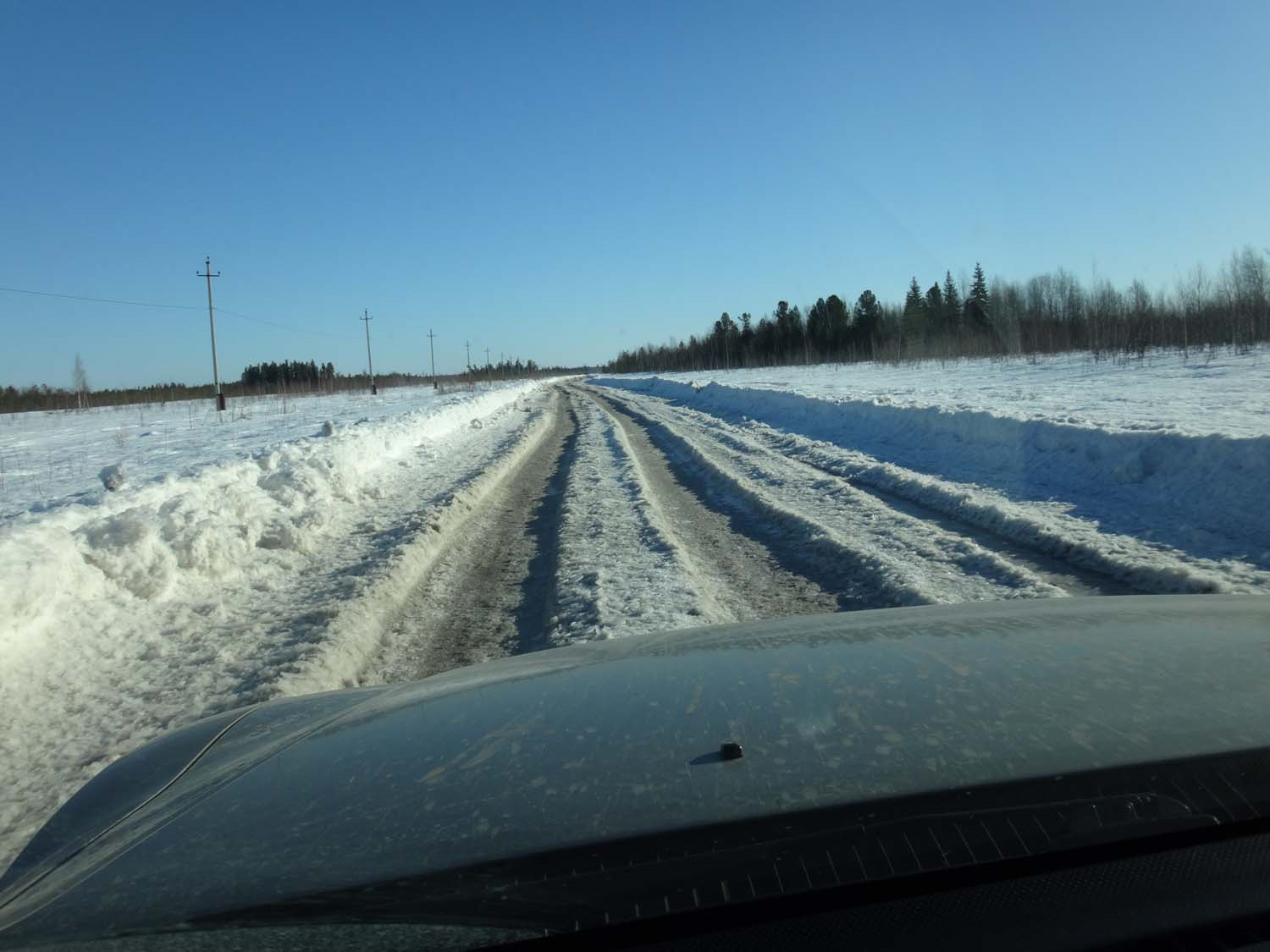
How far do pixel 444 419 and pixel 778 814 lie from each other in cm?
2530

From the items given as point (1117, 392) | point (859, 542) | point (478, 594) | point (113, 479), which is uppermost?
point (1117, 392)

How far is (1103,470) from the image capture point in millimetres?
10594

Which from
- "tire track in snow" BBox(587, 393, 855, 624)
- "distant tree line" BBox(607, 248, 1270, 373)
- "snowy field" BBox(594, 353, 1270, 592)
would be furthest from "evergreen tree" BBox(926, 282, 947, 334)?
"tire track in snow" BBox(587, 393, 855, 624)

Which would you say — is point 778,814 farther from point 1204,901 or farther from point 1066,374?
point 1066,374

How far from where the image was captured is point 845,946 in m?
1.58

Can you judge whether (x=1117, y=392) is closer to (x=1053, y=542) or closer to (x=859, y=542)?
(x=1053, y=542)

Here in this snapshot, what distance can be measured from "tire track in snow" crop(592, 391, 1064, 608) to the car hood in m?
2.92

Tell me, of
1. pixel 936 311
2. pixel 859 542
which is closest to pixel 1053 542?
pixel 859 542

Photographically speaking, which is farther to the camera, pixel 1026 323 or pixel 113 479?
pixel 1026 323

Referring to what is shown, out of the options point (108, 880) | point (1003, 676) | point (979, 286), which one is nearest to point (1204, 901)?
point (1003, 676)

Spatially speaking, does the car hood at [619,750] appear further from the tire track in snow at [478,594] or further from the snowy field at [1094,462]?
the snowy field at [1094,462]

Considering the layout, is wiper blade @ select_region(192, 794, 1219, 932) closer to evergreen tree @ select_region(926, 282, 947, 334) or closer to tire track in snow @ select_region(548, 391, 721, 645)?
tire track in snow @ select_region(548, 391, 721, 645)

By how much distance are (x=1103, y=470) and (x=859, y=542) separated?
4540 mm

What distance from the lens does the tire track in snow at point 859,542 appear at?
6.41 m
